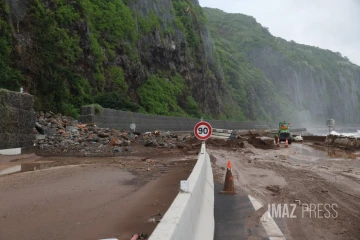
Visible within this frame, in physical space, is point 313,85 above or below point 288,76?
below

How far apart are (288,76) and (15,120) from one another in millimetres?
124611

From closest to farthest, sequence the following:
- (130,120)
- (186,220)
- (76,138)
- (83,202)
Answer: (186,220) → (83,202) → (76,138) → (130,120)

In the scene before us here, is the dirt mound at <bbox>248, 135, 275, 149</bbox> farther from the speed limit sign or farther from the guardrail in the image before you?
the speed limit sign

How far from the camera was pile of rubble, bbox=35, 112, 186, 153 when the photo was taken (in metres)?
19.5

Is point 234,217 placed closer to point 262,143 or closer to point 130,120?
point 130,120

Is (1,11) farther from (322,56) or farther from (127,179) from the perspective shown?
(322,56)

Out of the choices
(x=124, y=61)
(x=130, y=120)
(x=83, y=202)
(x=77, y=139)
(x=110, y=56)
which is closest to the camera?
(x=83, y=202)

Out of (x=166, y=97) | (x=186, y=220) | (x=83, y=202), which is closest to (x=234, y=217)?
(x=83, y=202)

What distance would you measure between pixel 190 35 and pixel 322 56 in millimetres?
142664

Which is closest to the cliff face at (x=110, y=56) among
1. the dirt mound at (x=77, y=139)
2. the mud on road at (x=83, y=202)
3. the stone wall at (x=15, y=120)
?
the dirt mound at (x=77, y=139)

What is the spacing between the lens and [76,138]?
21.0 m

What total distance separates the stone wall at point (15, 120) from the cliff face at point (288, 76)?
279 ft

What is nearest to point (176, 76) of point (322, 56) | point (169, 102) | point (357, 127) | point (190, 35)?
point (169, 102)

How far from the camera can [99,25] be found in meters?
36.9
